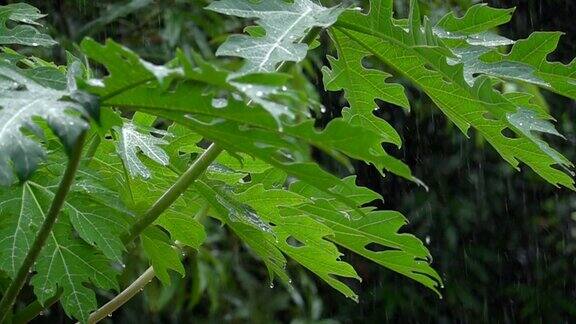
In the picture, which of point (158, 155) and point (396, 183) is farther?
point (396, 183)

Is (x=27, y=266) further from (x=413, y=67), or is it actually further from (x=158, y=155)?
(x=413, y=67)

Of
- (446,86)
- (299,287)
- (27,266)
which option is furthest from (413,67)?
(299,287)

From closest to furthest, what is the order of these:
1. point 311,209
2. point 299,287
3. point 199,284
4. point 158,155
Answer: point 158,155 < point 311,209 < point 199,284 < point 299,287

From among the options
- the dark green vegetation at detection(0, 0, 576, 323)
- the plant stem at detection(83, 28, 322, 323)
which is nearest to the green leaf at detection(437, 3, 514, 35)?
the dark green vegetation at detection(0, 0, 576, 323)

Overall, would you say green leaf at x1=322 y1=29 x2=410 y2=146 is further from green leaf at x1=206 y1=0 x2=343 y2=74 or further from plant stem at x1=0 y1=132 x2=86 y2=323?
plant stem at x1=0 y1=132 x2=86 y2=323

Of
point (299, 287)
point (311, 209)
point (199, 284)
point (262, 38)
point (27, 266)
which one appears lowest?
point (299, 287)

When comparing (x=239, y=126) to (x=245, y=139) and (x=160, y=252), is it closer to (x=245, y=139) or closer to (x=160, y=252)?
(x=245, y=139)

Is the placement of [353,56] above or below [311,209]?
above

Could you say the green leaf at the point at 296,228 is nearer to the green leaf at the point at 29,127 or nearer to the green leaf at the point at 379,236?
the green leaf at the point at 379,236
